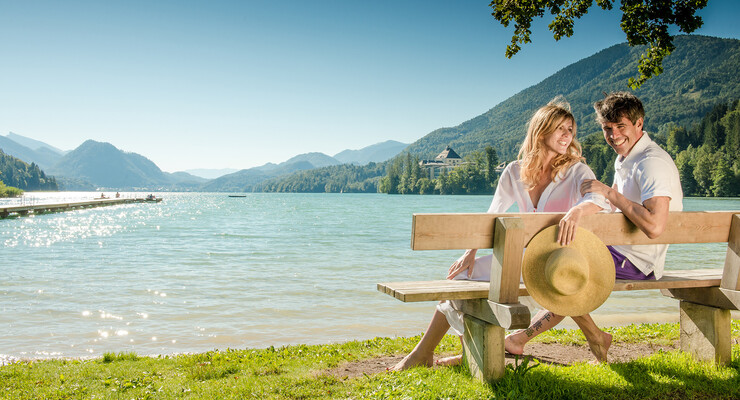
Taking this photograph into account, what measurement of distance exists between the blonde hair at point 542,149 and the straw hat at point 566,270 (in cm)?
76

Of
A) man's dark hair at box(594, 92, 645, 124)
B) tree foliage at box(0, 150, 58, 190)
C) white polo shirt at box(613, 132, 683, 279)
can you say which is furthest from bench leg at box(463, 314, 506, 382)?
tree foliage at box(0, 150, 58, 190)

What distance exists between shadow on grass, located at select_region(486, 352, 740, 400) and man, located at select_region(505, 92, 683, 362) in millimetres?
776

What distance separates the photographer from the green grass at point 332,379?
147 inches

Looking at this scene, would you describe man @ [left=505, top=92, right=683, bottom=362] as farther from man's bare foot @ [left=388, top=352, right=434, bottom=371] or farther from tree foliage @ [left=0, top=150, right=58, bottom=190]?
tree foliage @ [left=0, top=150, right=58, bottom=190]

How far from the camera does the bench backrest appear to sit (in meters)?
3.31

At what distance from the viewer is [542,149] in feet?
13.7

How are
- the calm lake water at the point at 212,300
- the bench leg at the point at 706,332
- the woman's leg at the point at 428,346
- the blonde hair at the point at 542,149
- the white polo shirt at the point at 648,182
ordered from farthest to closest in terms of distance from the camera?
the calm lake water at the point at 212,300 → the woman's leg at the point at 428,346 → the bench leg at the point at 706,332 → the blonde hair at the point at 542,149 → the white polo shirt at the point at 648,182

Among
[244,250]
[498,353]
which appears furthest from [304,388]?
[244,250]

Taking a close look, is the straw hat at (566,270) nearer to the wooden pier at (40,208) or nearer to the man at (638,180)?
the man at (638,180)

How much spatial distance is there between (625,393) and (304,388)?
2419mm

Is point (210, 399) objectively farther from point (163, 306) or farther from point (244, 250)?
point (244, 250)

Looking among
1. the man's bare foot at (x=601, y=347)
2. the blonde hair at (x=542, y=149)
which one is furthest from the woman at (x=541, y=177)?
the man's bare foot at (x=601, y=347)

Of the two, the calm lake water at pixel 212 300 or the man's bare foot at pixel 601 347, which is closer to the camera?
the man's bare foot at pixel 601 347

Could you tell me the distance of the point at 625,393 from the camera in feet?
12.3
